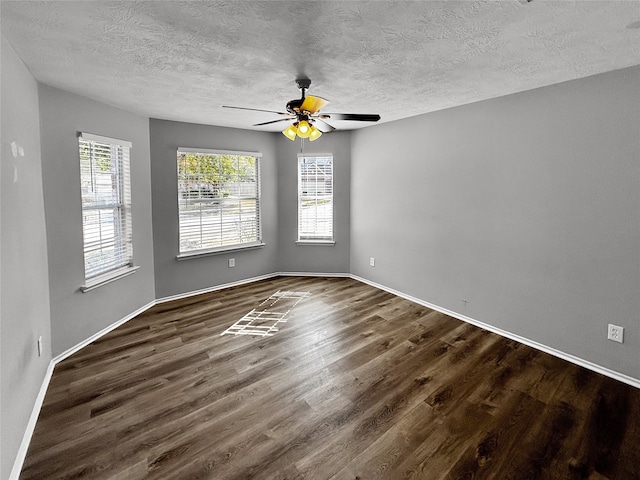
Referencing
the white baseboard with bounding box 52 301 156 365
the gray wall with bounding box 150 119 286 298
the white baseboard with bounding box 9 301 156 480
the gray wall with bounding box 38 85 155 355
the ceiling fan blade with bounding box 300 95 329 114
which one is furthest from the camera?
the gray wall with bounding box 150 119 286 298

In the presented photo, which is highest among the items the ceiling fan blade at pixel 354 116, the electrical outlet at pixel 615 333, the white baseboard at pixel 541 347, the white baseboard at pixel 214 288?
the ceiling fan blade at pixel 354 116

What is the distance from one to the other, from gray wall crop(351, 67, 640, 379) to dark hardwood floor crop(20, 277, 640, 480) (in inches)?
17.6

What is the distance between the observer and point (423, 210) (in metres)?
4.35

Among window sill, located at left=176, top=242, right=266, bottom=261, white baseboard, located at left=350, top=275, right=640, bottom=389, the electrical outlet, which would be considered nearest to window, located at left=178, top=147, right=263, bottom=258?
window sill, located at left=176, top=242, right=266, bottom=261

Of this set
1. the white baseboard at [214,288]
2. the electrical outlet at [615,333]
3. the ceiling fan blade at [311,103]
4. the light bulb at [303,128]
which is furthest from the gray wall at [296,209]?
the electrical outlet at [615,333]

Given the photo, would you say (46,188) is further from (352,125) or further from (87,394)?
(352,125)

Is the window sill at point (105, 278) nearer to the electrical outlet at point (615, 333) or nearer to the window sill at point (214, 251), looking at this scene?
the window sill at point (214, 251)

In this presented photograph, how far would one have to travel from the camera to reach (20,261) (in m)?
2.14

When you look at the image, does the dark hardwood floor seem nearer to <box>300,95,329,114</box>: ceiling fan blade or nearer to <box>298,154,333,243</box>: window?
<box>300,95,329,114</box>: ceiling fan blade

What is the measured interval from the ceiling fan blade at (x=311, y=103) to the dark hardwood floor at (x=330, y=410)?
2.17 m

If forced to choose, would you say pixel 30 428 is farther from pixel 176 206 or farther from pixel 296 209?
pixel 296 209

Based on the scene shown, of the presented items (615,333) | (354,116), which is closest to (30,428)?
(354,116)

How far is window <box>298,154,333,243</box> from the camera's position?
559cm

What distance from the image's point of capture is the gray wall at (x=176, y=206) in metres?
4.43
